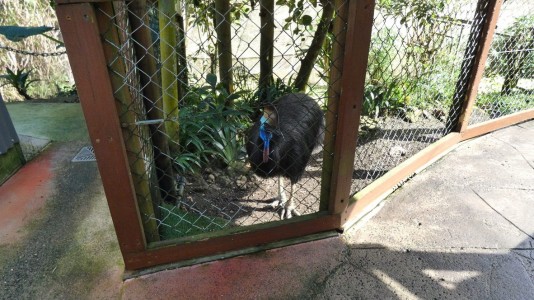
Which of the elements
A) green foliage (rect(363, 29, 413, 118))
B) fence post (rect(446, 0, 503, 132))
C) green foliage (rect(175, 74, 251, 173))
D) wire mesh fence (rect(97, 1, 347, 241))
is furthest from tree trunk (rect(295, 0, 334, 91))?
fence post (rect(446, 0, 503, 132))

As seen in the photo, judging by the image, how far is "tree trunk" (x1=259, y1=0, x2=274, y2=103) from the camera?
3517 millimetres

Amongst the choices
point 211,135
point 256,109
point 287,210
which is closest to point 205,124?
point 211,135

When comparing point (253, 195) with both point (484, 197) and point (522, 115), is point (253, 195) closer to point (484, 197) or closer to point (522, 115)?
point (484, 197)

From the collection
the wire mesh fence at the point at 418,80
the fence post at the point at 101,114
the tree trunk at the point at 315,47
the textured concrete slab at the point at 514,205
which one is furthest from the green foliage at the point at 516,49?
the fence post at the point at 101,114

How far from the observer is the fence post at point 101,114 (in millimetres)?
1146

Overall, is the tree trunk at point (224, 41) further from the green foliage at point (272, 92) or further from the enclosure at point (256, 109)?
the green foliage at point (272, 92)

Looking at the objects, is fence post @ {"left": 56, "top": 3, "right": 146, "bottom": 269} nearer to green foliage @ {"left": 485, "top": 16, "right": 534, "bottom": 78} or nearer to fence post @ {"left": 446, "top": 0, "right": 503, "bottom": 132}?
fence post @ {"left": 446, "top": 0, "right": 503, "bottom": 132}

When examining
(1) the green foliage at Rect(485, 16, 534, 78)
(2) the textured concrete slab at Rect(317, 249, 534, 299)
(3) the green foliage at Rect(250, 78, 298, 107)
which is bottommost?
(2) the textured concrete slab at Rect(317, 249, 534, 299)

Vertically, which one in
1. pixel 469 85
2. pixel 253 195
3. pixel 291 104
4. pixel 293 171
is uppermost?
pixel 469 85

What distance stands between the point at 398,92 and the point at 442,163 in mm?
1857

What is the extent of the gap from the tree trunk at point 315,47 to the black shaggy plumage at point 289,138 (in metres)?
0.89

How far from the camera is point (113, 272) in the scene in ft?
5.63

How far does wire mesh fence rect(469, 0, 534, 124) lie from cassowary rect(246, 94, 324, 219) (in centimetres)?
203

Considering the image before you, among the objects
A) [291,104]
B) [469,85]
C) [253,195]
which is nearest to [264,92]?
[291,104]
